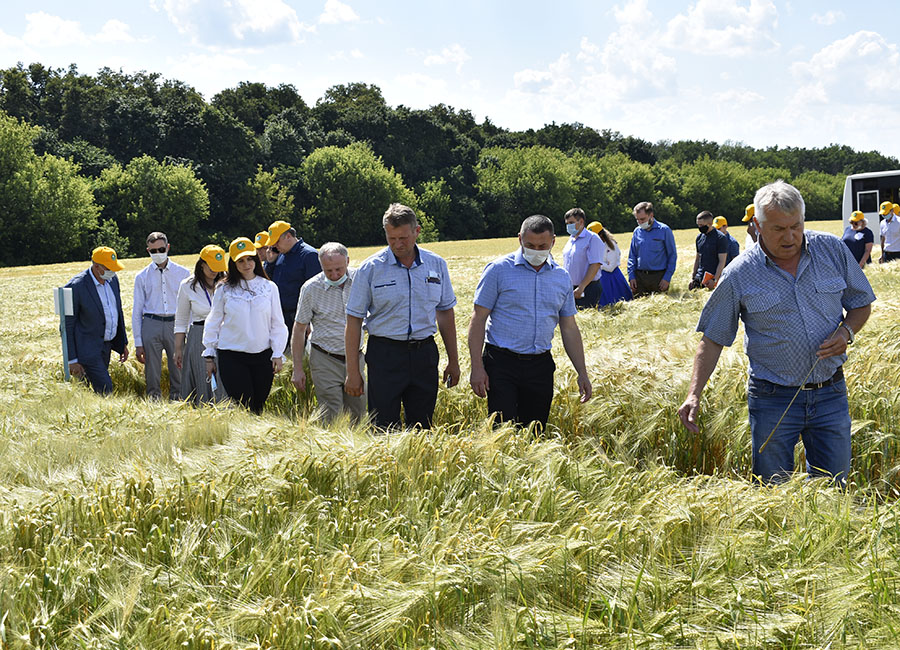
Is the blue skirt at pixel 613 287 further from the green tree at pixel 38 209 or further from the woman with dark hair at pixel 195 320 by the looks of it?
the green tree at pixel 38 209

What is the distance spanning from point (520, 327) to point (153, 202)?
60936 mm

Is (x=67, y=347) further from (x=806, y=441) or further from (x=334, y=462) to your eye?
(x=806, y=441)

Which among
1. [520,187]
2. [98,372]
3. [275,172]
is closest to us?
[98,372]

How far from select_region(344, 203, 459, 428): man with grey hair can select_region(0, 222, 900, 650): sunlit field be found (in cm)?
131

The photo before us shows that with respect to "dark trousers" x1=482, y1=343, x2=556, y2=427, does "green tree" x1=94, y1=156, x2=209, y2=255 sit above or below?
above

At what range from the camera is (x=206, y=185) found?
67.3 metres

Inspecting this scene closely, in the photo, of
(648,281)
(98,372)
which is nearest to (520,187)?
(648,281)

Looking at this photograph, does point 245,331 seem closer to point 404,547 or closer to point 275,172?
point 404,547

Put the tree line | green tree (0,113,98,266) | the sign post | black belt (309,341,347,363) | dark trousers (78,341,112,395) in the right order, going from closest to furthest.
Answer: black belt (309,341,347,363) → the sign post → dark trousers (78,341,112,395) → green tree (0,113,98,266) → the tree line

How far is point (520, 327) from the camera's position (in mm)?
5801

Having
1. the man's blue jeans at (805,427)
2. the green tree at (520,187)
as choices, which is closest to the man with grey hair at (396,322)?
the man's blue jeans at (805,427)

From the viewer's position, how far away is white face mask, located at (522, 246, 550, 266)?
5734 millimetres

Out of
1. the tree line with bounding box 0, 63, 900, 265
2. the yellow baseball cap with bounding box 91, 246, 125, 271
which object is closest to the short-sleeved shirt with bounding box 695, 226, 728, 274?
the yellow baseball cap with bounding box 91, 246, 125, 271

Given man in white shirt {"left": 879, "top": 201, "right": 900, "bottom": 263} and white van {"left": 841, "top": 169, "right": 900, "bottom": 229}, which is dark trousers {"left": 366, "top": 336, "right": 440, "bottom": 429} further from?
white van {"left": 841, "top": 169, "right": 900, "bottom": 229}
